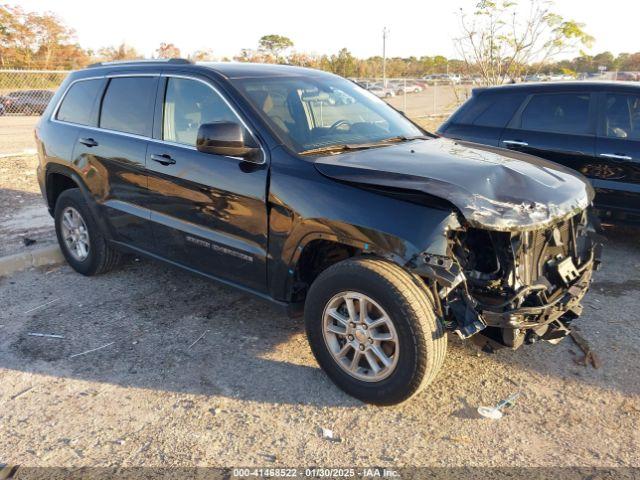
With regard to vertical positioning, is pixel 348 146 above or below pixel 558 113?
below

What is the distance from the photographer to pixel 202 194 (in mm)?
3797

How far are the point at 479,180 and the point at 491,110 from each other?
11.3ft

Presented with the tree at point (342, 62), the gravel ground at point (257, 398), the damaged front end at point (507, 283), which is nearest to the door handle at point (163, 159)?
the gravel ground at point (257, 398)

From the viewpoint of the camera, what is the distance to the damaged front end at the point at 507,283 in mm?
2900

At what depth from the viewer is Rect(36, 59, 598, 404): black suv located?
2928mm

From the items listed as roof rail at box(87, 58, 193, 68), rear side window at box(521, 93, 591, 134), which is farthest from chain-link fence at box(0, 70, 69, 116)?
rear side window at box(521, 93, 591, 134)

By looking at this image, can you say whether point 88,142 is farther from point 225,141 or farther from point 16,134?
point 16,134

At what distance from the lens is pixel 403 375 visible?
9.84 ft

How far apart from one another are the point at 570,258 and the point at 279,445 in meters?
2.08

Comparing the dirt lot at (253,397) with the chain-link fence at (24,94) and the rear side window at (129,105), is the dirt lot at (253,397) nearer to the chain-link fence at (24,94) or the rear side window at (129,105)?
the rear side window at (129,105)

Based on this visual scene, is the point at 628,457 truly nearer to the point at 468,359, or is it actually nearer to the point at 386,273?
the point at 468,359

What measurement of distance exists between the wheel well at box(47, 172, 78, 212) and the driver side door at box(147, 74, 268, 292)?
5.13 ft

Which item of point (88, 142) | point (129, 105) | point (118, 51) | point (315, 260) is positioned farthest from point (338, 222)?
point (118, 51)

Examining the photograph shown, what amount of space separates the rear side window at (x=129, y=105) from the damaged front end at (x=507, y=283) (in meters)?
2.58
